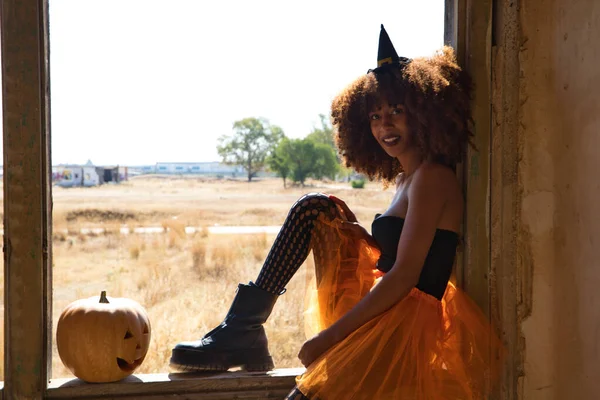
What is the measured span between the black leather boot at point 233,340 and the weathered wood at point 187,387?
0.04m

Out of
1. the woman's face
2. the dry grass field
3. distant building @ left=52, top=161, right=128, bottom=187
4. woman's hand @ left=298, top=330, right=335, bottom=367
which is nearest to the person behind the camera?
woman's hand @ left=298, top=330, right=335, bottom=367

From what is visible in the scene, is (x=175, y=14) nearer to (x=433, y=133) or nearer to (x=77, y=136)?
(x=77, y=136)

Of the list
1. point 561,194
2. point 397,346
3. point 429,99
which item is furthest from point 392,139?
point 397,346

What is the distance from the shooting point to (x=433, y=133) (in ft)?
5.30

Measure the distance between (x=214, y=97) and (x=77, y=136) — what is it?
2.03 meters

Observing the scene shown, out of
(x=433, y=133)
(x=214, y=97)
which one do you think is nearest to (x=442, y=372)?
(x=433, y=133)

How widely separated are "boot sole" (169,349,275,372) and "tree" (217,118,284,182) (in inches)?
149

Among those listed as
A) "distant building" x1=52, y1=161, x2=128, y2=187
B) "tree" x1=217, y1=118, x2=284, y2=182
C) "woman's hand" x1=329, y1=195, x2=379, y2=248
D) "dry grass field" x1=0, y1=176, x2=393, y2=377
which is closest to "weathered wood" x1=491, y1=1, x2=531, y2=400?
"woman's hand" x1=329, y1=195, x2=379, y2=248

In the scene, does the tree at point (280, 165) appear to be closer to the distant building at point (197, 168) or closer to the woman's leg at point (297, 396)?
the distant building at point (197, 168)

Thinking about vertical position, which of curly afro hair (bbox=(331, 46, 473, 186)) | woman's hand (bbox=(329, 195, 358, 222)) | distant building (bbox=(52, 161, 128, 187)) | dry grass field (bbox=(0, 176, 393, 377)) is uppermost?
curly afro hair (bbox=(331, 46, 473, 186))

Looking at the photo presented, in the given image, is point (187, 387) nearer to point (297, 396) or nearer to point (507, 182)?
point (297, 396)

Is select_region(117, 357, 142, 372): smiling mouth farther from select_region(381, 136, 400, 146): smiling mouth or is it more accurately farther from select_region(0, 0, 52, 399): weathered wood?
select_region(381, 136, 400, 146): smiling mouth

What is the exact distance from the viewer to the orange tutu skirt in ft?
4.77

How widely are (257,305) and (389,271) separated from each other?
50 cm
